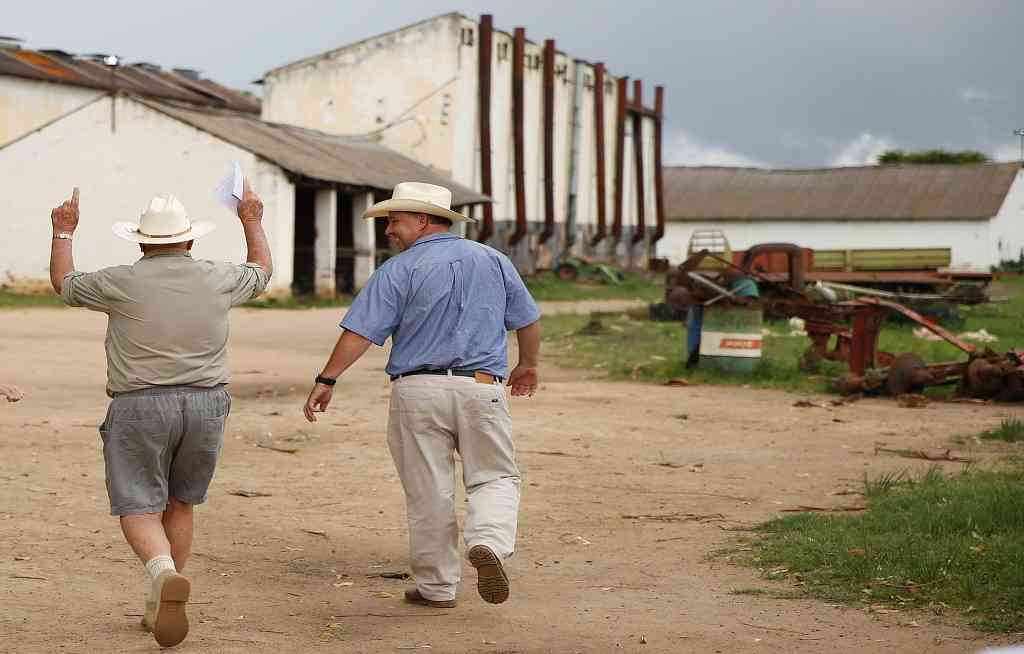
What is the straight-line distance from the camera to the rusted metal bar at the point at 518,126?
4472 centimetres

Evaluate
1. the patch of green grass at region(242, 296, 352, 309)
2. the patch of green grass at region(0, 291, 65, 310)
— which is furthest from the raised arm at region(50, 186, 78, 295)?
the patch of green grass at region(242, 296, 352, 309)

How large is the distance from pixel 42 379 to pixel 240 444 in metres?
4.89

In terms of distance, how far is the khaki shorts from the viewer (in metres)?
5.70

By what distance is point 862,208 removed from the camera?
6856 cm

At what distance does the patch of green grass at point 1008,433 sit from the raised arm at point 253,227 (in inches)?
312

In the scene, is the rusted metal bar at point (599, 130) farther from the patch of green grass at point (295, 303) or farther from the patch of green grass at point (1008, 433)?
the patch of green grass at point (1008, 433)

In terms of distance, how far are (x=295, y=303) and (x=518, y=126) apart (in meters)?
14.0

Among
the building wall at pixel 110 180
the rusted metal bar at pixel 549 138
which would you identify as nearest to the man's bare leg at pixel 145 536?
the building wall at pixel 110 180

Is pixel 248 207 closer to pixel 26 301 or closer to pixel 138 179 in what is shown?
pixel 26 301

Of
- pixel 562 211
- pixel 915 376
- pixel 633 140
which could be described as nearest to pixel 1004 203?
pixel 633 140

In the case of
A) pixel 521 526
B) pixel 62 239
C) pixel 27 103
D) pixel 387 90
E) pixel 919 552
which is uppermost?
pixel 387 90

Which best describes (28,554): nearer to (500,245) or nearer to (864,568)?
(864,568)

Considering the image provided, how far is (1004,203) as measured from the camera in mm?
67312

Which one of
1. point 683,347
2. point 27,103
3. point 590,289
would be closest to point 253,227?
point 683,347
